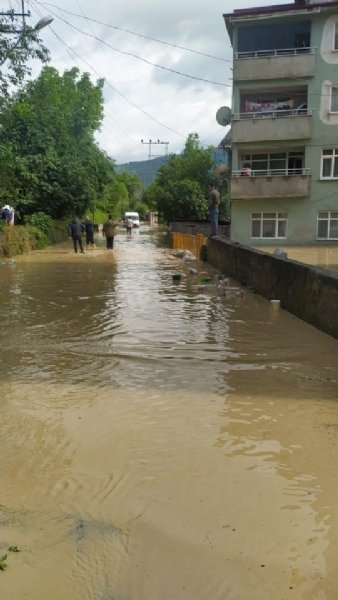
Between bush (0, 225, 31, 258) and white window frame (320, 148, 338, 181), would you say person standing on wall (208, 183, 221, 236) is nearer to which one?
bush (0, 225, 31, 258)

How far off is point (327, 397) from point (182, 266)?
14611 millimetres

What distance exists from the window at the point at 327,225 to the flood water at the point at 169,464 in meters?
22.9

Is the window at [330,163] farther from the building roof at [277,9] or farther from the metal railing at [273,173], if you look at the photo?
the building roof at [277,9]

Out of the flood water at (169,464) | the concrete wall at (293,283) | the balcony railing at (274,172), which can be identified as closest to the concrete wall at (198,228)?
the balcony railing at (274,172)

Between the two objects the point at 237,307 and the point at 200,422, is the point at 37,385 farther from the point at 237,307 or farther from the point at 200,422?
the point at 237,307

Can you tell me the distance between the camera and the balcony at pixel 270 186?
2880 cm

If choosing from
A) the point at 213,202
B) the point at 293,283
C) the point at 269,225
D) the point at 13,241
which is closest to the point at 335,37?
the point at 269,225

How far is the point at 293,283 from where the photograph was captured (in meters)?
9.44

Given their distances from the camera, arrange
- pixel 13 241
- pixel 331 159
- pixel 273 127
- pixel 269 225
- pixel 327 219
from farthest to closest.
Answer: pixel 269 225 → pixel 327 219 → pixel 331 159 → pixel 273 127 → pixel 13 241

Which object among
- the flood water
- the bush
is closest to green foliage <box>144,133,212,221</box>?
the bush

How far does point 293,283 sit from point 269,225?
2169cm

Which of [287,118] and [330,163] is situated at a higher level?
[287,118]

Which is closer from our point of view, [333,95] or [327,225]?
[333,95]

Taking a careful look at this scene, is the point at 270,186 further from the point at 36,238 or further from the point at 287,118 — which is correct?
the point at 36,238
